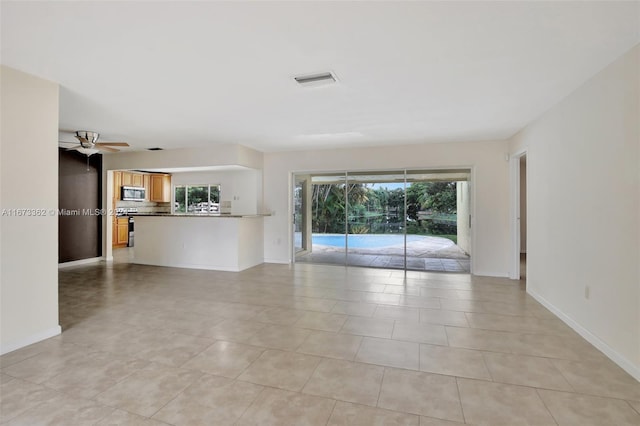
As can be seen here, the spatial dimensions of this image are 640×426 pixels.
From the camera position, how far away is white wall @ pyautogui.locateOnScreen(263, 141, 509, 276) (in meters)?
5.60

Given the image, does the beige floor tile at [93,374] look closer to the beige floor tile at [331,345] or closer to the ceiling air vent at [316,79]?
the beige floor tile at [331,345]

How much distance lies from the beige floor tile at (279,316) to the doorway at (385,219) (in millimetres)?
3147

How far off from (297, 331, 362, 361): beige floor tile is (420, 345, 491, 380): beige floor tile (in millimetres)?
595

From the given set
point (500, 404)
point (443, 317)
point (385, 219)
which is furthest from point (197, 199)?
point (500, 404)

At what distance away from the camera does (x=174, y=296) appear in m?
4.40

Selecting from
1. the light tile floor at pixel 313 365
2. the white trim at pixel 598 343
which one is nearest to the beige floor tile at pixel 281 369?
the light tile floor at pixel 313 365

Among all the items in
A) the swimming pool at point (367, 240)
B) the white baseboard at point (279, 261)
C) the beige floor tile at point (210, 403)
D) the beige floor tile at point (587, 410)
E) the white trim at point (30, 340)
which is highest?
the swimming pool at point (367, 240)

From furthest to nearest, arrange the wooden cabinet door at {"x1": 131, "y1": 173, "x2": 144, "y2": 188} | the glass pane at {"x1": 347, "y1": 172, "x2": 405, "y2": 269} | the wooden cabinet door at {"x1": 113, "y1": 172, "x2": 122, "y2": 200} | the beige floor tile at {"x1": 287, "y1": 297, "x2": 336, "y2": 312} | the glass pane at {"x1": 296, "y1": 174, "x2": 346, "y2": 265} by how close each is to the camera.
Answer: the wooden cabinet door at {"x1": 131, "y1": 173, "x2": 144, "y2": 188}, the wooden cabinet door at {"x1": 113, "y1": 172, "x2": 122, "y2": 200}, the glass pane at {"x1": 296, "y1": 174, "x2": 346, "y2": 265}, the glass pane at {"x1": 347, "y1": 172, "x2": 405, "y2": 269}, the beige floor tile at {"x1": 287, "y1": 297, "x2": 336, "y2": 312}

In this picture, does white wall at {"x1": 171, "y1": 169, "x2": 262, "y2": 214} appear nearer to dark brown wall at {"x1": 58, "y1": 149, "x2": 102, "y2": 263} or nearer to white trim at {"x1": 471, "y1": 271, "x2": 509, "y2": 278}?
dark brown wall at {"x1": 58, "y1": 149, "x2": 102, "y2": 263}

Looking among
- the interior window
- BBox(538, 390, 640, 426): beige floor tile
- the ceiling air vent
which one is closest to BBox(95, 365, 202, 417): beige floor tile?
BBox(538, 390, 640, 426): beige floor tile

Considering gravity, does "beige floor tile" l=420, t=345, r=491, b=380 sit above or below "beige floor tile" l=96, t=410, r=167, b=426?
below

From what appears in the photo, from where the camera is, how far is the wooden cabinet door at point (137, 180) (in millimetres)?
8930

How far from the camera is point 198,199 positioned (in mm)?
8117

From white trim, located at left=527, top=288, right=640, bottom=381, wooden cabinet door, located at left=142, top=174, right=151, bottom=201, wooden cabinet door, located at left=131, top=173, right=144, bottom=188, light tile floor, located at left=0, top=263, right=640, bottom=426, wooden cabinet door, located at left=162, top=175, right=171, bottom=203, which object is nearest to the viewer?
light tile floor, located at left=0, top=263, right=640, bottom=426
